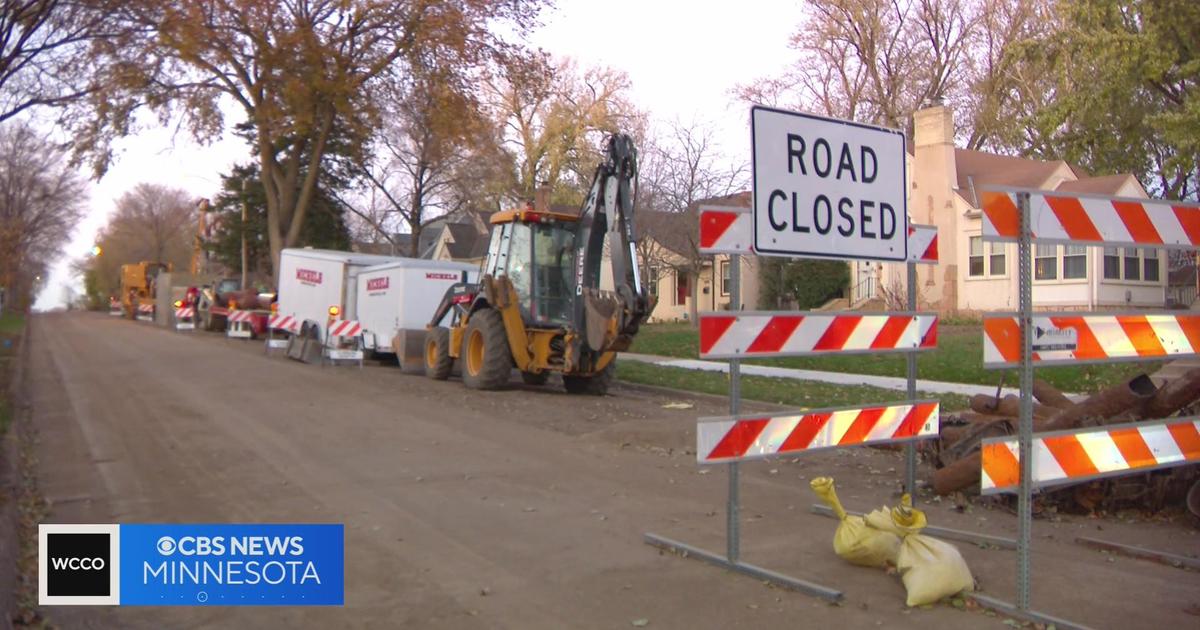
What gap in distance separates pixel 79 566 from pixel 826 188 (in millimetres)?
4689

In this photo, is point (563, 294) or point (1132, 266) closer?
point (563, 294)

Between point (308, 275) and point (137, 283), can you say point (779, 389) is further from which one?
point (137, 283)

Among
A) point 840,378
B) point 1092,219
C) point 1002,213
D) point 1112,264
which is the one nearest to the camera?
point 1002,213

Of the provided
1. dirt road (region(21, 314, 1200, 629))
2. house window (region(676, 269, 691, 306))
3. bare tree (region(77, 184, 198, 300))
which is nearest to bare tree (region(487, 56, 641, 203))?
house window (region(676, 269, 691, 306))

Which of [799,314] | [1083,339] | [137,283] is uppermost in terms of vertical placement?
[137,283]

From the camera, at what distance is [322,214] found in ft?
151

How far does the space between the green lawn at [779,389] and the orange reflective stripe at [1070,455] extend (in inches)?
263

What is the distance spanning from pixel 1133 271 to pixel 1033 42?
1008 centimetres

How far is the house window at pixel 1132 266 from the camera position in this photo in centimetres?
3086

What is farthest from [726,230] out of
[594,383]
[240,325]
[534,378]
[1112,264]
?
[240,325]

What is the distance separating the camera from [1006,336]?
529 cm

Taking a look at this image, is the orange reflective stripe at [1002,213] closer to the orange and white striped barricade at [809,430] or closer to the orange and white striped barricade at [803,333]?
the orange and white striped barricade at [803,333]

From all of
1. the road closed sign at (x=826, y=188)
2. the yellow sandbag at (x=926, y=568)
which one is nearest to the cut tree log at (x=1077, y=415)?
the road closed sign at (x=826, y=188)

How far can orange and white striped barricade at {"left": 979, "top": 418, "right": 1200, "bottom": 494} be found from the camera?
530 centimetres
